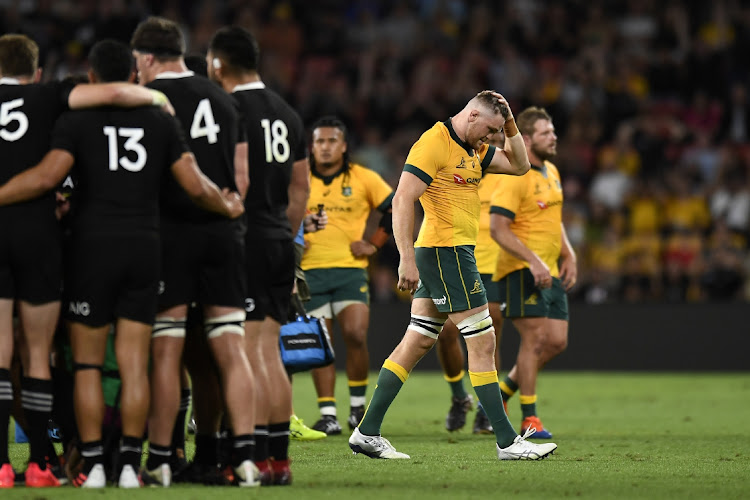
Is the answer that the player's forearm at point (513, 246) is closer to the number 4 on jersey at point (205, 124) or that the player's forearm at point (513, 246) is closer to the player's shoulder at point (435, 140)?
the player's shoulder at point (435, 140)

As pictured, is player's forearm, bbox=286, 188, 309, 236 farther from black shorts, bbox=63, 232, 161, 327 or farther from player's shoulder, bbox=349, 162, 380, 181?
player's shoulder, bbox=349, 162, 380, 181

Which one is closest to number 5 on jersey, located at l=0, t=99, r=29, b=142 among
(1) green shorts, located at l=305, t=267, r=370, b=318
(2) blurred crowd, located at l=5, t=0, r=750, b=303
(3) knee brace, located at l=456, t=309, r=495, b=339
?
(3) knee brace, located at l=456, t=309, r=495, b=339

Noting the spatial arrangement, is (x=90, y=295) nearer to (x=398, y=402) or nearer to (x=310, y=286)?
(x=310, y=286)

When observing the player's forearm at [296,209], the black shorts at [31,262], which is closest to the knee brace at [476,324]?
the player's forearm at [296,209]

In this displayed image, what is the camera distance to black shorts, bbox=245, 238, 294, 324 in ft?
21.8

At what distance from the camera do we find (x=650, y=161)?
65.3 feet

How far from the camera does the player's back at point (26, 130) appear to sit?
21.1ft

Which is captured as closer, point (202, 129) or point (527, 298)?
point (202, 129)

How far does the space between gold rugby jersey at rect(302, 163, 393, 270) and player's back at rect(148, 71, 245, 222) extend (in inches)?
176

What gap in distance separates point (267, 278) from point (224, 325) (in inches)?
16.8

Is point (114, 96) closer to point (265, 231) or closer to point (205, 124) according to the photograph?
point (205, 124)

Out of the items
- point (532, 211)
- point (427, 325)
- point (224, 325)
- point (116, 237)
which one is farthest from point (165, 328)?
point (532, 211)

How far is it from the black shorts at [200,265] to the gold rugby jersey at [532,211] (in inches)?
154

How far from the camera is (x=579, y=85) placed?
2119 cm
